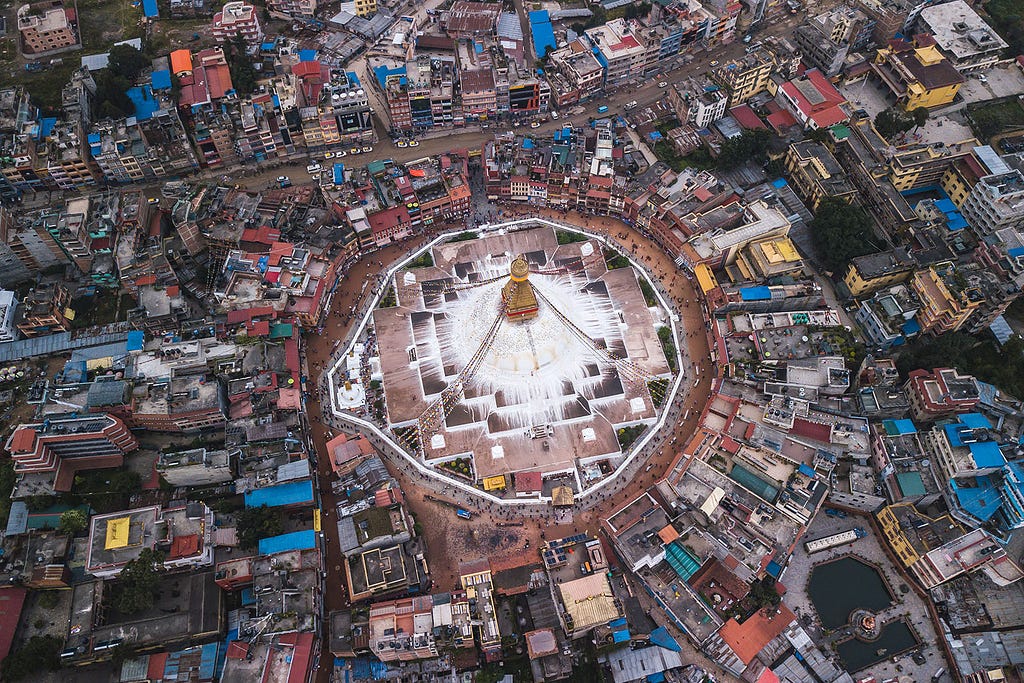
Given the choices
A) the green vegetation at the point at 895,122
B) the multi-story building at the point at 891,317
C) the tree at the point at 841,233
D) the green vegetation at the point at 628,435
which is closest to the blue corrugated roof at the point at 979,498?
the multi-story building at the point at 891,317

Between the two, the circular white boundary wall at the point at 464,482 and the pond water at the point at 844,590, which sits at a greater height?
the circular white boundary wall at the point at 464,482

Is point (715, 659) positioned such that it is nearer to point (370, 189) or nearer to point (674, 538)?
point (674, 538)

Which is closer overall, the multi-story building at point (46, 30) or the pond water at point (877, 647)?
the pond water at point (877, 647)

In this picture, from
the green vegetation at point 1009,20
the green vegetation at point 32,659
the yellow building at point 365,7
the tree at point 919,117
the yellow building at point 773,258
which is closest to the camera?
the green vegetation at point 32,659

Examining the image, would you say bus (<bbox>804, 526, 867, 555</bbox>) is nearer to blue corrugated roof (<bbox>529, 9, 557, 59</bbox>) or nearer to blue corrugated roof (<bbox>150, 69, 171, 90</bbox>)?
blue corrugated roof (<bbox>529, 9, 557, 59</bbox>)

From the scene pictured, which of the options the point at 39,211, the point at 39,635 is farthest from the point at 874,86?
the point at 39,635

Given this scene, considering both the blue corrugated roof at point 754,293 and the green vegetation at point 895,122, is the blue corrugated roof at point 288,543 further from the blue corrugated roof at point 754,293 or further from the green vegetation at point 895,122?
the green vegetation at point 895,122

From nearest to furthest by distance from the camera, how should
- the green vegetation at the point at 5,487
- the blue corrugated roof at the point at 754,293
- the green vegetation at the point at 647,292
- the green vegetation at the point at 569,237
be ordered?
1. the green vegetation at the point at 5,487
2. the blue corrugated roof at the point at 754,293
3. the green vegetation at the point at 647,292
4. the green vegetation at the point at 569,237

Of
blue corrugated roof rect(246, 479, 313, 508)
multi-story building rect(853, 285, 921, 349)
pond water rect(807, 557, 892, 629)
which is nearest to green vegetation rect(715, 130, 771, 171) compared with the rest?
multi-story building rect(853, 285, 921, 349)

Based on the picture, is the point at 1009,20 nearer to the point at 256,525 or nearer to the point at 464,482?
the point at 464,482
